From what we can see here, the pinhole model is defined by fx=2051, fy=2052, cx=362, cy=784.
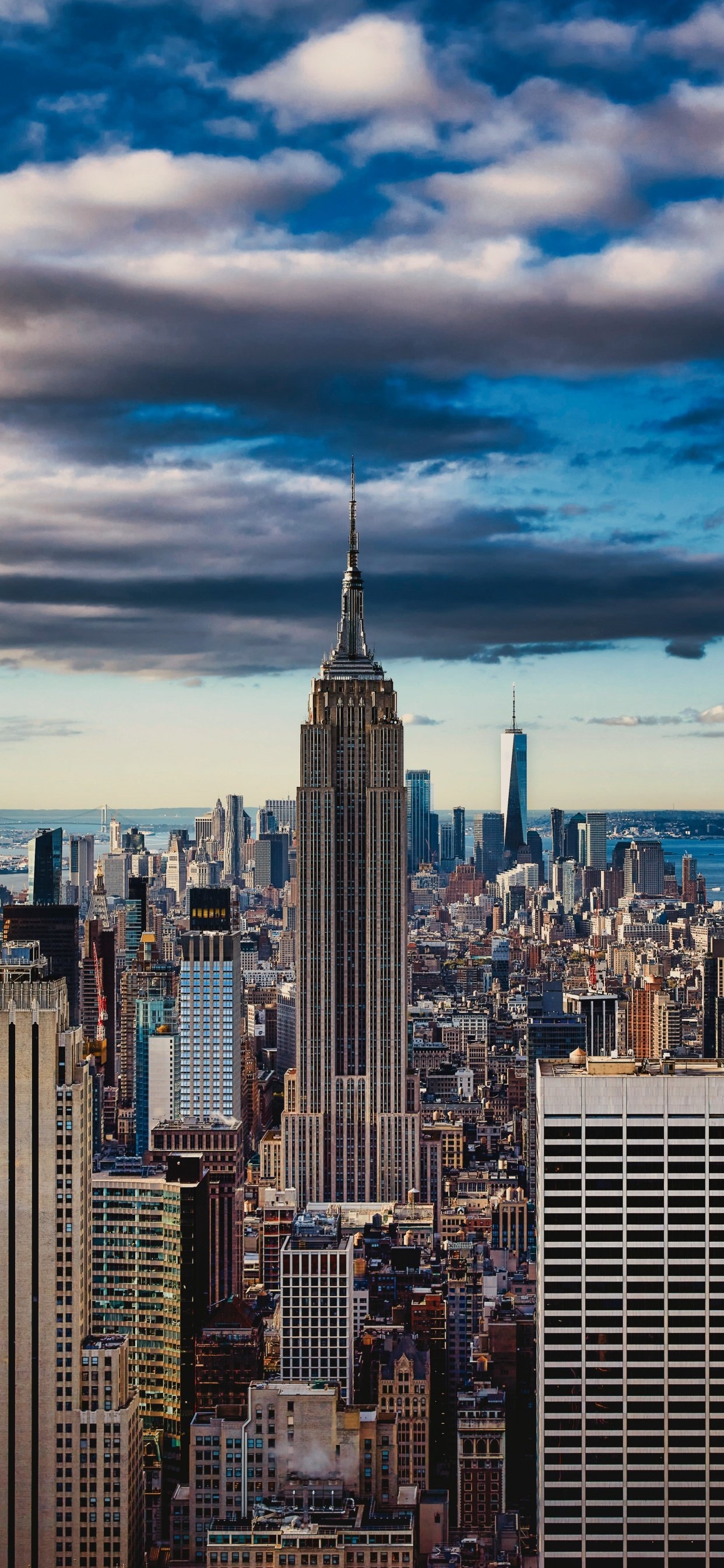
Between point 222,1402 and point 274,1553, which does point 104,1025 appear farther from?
point 274,1553

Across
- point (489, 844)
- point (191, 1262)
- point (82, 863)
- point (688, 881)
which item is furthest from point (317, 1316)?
point (489, 844)

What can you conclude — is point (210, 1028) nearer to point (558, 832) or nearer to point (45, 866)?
point (45, 866)

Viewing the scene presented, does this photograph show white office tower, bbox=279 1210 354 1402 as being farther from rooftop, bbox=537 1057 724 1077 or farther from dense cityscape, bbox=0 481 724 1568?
rooftop, bbox=537 1057 724 1077

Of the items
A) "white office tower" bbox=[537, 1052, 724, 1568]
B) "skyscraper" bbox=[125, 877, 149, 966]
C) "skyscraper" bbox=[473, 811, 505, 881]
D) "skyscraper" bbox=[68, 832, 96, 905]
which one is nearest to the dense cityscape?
"white office tower" bbox=[537, 1052, 724, 1568]

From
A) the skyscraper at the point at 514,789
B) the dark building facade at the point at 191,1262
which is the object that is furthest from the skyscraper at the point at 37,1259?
the skyscraper at the point at 514,789

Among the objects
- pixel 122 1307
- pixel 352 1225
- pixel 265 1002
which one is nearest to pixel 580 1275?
pixel 122 1307

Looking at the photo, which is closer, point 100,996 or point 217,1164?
point 217,1164
